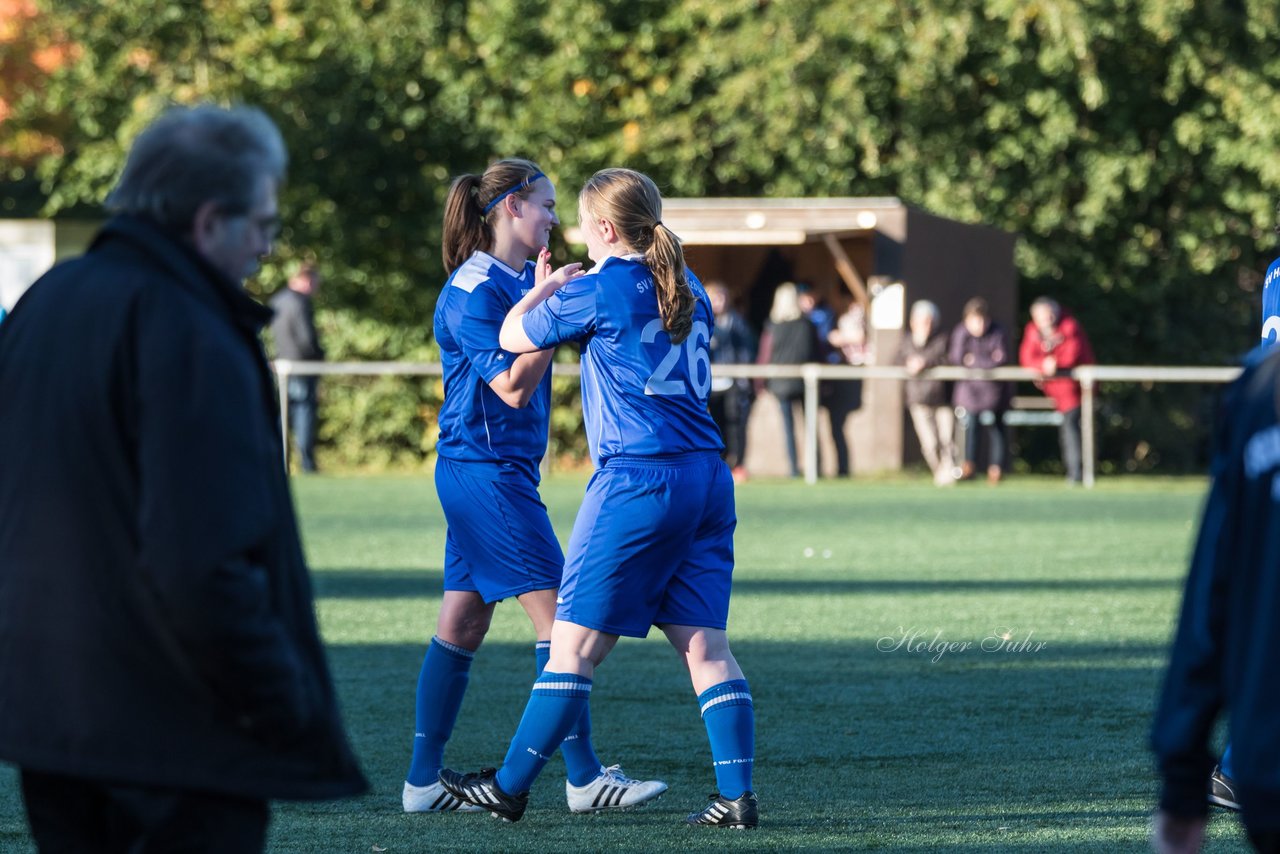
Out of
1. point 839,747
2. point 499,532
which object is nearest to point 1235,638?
point 499,532

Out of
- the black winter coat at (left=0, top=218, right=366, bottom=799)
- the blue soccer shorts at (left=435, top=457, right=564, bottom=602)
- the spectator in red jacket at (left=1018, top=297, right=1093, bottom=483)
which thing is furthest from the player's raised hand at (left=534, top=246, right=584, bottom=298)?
the spectator in red jacket at (left=1018, top=297, right=1093, bottom=483)

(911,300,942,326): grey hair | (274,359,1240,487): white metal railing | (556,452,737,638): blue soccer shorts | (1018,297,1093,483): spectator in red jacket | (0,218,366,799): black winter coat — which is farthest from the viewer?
(911,300,942,326): grey hair

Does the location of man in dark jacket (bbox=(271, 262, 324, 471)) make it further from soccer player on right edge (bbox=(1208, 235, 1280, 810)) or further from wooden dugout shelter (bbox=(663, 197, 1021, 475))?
soccer player on right edge (bbox=(1208, 235, 1280, 810))

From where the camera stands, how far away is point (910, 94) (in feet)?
85.3

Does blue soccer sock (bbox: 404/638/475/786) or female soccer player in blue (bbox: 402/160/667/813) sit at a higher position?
female soccer player in blue (bbox: 402/160/667/813)

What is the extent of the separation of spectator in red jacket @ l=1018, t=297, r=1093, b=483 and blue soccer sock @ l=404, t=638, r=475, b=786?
52.7 feet

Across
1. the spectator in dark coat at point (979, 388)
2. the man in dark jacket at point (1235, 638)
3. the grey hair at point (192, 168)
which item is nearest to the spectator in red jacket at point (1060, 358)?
the spectator in dark coat at point (979, 388)

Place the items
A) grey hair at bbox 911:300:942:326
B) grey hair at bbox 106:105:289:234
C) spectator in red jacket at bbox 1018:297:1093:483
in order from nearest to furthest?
1. grey hair at bbox 106:105:289:234
2. spectator in red jacket at bbox 1018:297:1093:483
3. grey hair at bbox 911:300:942:326

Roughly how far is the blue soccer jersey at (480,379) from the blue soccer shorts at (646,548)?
445mm

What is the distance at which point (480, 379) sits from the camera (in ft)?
19.3

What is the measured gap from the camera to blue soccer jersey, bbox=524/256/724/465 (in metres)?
5.45

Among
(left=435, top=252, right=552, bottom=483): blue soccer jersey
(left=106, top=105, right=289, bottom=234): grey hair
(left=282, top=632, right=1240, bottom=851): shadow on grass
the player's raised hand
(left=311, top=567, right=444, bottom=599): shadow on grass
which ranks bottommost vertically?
(left=311, top=567, right=444, bottom=599): shadow on grass

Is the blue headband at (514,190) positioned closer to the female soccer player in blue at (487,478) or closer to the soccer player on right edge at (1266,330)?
the female soccer player in blue at (487,478)

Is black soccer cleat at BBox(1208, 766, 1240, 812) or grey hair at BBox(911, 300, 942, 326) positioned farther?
grey hair at BBox(911, 300, 942, 326)
